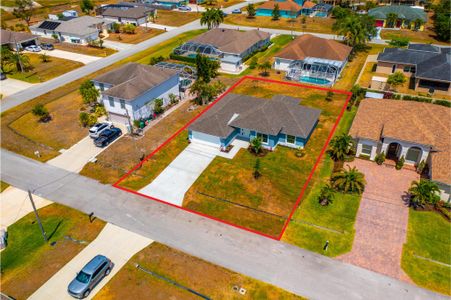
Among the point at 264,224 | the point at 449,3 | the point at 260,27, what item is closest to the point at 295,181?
the point at 264,224

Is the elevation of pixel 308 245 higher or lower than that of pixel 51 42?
lower

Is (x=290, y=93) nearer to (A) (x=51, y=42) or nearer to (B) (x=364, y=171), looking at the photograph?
(B) (x=364, y=171)

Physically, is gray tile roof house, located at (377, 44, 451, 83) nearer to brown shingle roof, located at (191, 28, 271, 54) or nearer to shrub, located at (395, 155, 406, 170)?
shrub, located at (395, 155, 406, 170)

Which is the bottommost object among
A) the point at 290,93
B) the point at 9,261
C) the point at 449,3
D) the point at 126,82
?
the point at 9,261

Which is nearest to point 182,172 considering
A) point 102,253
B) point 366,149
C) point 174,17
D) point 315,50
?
point 102,253

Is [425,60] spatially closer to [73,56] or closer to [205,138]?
[205,138]

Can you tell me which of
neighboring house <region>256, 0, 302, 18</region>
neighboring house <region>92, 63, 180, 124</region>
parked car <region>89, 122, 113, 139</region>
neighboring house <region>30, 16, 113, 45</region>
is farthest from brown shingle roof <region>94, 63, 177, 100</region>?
neighboring house <region>256, 0, 302, 18</region>

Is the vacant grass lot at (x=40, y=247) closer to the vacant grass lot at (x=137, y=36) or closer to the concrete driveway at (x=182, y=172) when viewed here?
the concrete driveway at (x=182, y=172)
